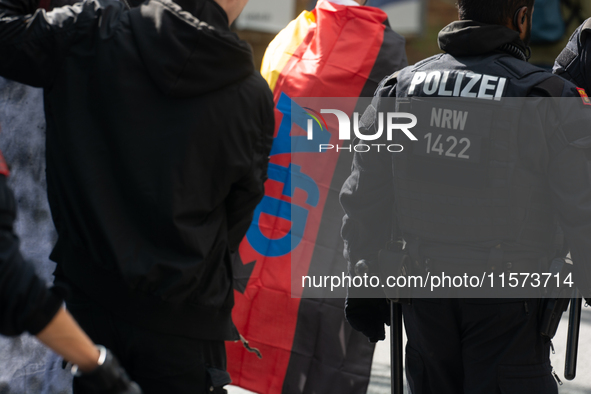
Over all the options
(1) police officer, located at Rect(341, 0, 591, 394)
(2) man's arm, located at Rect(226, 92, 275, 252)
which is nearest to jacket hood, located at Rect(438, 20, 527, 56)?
(1) police officer, located at Rect(341, 0, 591, 394)

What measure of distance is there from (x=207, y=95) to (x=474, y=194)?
1.02 m

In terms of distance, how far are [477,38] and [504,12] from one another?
0.14m

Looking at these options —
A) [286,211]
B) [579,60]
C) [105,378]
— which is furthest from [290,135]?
[105,378]

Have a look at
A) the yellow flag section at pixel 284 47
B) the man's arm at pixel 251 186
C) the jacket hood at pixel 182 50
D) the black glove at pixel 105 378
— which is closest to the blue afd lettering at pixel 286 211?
the yellow flag section at pixel 284 47

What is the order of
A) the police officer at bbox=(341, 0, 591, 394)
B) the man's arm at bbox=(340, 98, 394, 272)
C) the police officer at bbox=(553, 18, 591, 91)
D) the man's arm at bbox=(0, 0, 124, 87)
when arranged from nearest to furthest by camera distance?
the man's arm at bbox=(0, 0, 124, 87) < the police officer at bbox=(341, 0, 591, 394) < the man's arm at bbox=(340, 98, 394, 272) < the police officer at bbox=(553, 18, 591, 91)

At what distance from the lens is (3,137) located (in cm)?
240

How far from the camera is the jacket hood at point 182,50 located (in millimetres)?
1725

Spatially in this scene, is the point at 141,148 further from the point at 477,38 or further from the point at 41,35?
the point at 477,38

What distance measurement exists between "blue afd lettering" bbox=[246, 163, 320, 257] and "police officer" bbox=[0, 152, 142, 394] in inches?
80.0

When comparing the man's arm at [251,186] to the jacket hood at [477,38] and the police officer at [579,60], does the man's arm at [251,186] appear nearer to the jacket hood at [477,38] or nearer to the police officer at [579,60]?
the jacket hood at [477,38]

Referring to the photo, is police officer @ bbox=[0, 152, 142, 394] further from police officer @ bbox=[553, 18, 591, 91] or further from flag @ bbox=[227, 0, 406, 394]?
police officer @ bbox=[553, 18, 591, 91]

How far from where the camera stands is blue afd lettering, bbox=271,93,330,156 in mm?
3230

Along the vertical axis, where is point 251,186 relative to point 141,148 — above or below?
below

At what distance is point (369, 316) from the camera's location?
2.78 m
